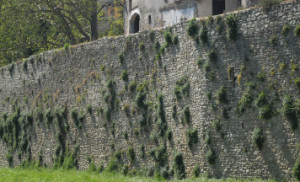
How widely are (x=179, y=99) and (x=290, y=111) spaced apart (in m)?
5.33

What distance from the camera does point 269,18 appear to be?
18750 millimetres

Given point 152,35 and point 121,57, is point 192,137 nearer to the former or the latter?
point 152,35

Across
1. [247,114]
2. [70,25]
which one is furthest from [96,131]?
[70,25]

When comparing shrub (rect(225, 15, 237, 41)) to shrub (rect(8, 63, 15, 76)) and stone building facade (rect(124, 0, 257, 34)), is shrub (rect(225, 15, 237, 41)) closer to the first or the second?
stone building facade (rect(124, 0, 257, 34))

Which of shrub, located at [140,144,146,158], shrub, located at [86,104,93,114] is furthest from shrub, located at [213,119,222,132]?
shrub, located at [86,104,93,114]


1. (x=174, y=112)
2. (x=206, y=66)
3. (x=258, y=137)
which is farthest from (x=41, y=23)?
(x=258, y=137)

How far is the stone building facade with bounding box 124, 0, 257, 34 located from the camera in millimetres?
31594

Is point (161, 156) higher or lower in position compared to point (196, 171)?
higher

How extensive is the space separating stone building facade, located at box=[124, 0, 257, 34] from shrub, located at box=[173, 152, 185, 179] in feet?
27.8

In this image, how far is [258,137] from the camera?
1873 centimetres

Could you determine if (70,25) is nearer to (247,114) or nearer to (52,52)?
(52,52)

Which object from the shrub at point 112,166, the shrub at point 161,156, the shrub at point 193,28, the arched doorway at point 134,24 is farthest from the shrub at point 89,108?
the arched doorway at point 134,24

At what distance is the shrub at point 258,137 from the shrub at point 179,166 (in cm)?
360

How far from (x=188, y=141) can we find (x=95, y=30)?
20.8 m
